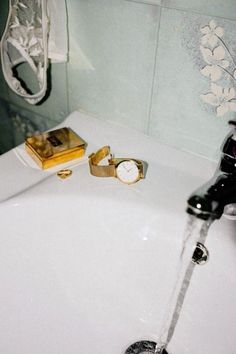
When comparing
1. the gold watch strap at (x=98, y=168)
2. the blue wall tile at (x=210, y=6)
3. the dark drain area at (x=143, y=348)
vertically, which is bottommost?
the dark drain area at (x=143, y=348)

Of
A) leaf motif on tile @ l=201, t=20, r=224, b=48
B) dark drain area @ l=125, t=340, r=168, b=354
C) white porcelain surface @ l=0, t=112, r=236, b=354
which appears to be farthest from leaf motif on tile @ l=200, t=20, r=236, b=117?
dark drain area @ l=125, t=340, r=168, b=354

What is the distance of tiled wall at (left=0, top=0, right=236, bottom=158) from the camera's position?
556 mm

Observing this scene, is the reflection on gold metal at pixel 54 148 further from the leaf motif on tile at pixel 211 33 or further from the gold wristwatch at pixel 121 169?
the leaf motif on tile at pixel 211 33

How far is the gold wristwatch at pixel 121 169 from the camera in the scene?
65 centimetres

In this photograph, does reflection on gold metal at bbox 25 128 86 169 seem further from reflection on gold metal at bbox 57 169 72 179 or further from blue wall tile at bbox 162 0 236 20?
blue wall tile at bbox 162 0 236 20

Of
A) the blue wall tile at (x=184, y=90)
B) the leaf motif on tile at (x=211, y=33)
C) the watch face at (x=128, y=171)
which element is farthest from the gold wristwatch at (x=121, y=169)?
the leaf motif on tile at (x=211, y=33)

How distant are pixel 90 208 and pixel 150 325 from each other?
0.27m

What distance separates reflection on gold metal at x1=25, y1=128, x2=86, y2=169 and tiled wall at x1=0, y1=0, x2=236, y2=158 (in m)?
0.11

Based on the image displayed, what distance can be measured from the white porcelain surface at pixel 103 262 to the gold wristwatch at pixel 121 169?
0.06ft

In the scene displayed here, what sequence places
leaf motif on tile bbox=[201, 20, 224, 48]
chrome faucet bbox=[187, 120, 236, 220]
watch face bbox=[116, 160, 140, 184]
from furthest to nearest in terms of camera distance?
1. watch face bbox=[116, 160, 140, 184]
2. leaf motif on tile bbox=[201, 20, 224, 48]
3. chrome faucet bbox=[187, 120, 236, 220]

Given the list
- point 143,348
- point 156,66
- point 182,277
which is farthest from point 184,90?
point 143,348

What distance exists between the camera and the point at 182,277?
0.59 metres

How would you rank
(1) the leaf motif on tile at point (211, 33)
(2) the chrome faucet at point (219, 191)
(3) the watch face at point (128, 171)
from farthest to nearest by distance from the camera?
1. (3) the watch face at point (128, 171)
2. (1) the leaf motif on tile at point (211, 33)
3. (2) the chrome faucet at point (219, 191)

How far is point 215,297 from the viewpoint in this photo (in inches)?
22.2
